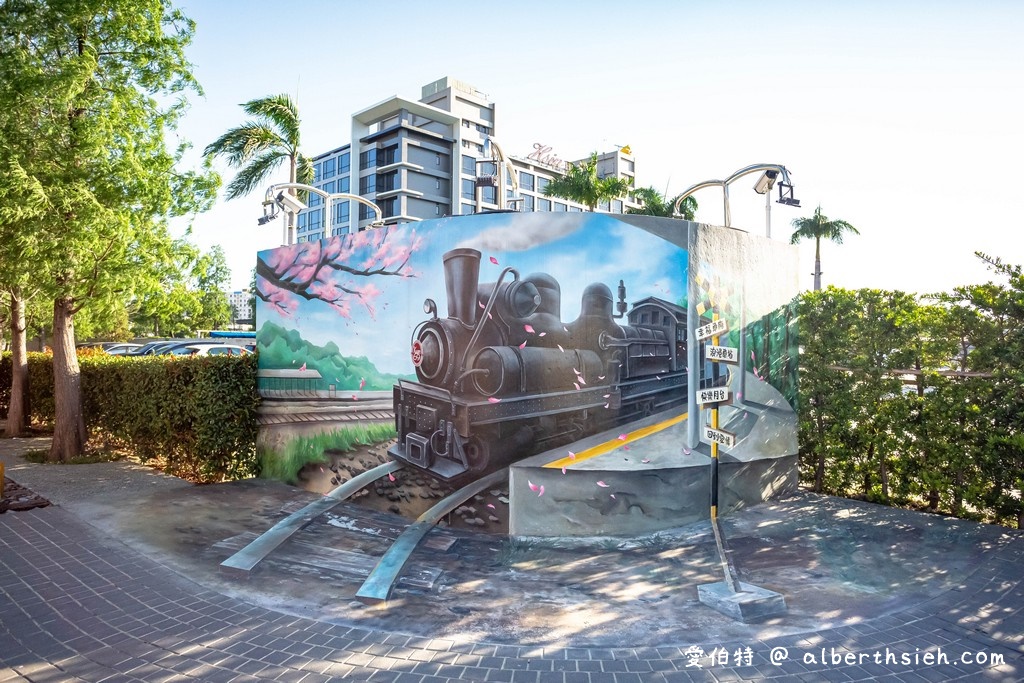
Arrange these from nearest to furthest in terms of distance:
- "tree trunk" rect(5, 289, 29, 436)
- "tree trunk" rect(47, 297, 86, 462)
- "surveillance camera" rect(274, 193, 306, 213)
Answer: "surveillance camera" rect(274, 193, 306, 213)
"tree trunk" rect(47, 297, 86, 462)
"tree trunk" rect(5, 289, 29, 436)

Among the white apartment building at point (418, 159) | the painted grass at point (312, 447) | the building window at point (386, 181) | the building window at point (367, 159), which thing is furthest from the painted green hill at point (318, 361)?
the building window at point (367, 159)

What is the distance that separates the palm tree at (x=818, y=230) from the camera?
135 ft

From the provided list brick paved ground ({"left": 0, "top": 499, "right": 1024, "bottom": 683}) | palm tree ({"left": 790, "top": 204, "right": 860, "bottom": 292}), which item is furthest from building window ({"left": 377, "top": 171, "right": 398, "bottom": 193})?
brick paved ground ({"left": 0, "top": 499, "right": 1024, "bottom": 683})

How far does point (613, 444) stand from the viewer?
7.92 metres

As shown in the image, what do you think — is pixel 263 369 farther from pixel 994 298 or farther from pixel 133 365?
pixel 994 298

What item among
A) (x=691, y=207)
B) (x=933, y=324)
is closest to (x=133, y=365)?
(x=933, y=324)

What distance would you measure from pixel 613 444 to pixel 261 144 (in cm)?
1715

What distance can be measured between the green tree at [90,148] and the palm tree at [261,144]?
24.0 ft

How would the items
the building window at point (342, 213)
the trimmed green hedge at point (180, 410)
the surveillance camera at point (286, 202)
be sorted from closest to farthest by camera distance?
1. the trimmed green hedge at point (180, 410)
2. the surveillance camera at point (286, 202)
3. the building window at point (342, 213)

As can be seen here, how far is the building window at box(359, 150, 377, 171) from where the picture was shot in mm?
58375

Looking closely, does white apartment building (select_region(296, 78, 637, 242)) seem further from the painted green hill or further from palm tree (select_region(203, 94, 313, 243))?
the painted green hill

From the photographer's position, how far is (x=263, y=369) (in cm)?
1085

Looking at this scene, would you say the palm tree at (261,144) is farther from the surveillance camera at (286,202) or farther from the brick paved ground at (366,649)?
the brick paved ground at (366,649)

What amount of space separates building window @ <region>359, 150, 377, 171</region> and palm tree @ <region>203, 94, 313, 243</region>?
39.3 meters
